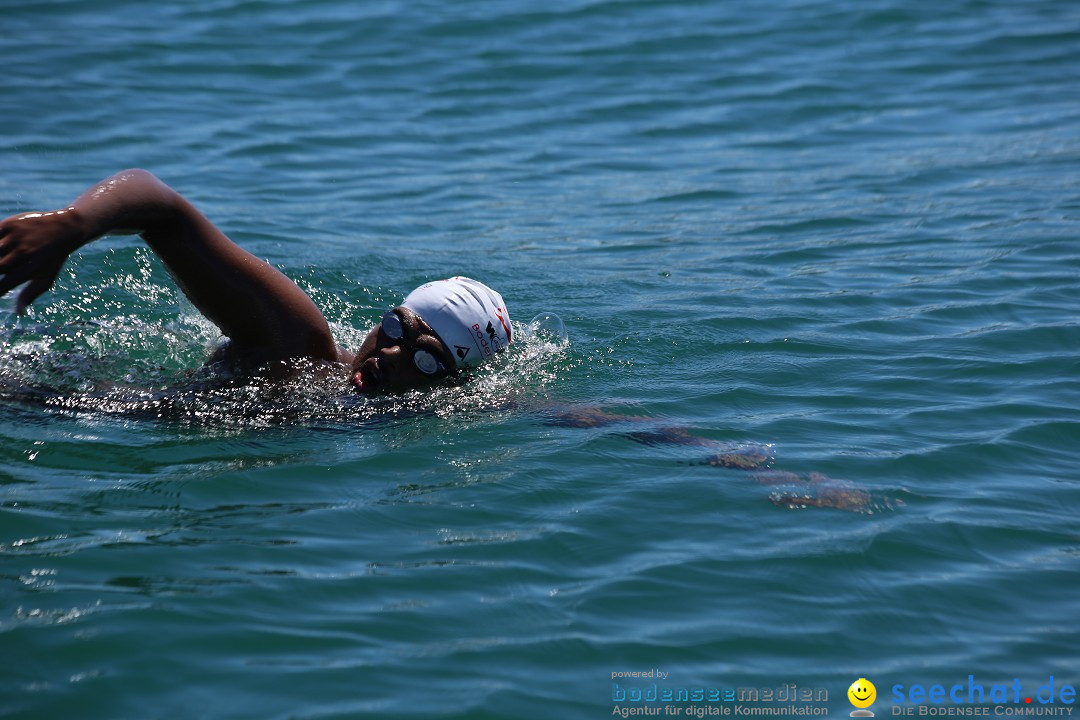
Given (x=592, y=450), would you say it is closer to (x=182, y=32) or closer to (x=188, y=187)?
(x=188, y=187)

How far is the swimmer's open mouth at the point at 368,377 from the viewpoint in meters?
5.95

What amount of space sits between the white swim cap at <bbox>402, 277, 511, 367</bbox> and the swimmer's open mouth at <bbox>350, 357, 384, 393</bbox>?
36 cm

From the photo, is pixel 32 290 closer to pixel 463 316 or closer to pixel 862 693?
pixel 463 316

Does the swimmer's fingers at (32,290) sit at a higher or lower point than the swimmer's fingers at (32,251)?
lower

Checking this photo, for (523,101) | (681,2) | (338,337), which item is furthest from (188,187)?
(681,2)

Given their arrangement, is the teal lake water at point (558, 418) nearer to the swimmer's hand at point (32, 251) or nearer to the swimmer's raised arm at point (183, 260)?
the swimmer's raised arm at point (183, 260)

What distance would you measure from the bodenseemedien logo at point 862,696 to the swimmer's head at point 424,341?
9.59 feet

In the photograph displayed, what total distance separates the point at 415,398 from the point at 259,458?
1.00 meters

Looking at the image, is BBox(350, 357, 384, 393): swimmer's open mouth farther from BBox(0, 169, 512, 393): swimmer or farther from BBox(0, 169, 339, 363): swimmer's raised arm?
BBox(0, 169, 339, 363): swimmer's raised arm

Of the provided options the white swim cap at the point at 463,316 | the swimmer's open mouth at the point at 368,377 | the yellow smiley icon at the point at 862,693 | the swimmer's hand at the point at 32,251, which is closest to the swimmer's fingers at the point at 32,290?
the swimmer's hand at the point at 32,251

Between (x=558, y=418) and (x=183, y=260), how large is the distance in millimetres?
1974

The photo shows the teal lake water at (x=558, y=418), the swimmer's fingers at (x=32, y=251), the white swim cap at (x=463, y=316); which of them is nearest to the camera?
the teal lake water at (x=558, y=418)

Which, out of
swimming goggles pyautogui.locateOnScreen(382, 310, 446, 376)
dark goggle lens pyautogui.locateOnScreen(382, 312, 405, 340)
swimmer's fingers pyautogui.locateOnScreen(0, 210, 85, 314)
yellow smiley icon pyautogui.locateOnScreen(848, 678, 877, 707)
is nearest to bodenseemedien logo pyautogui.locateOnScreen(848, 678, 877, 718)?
yellow smiley icon pyautogui.locateOnScreen(848, 678, 877, 707)

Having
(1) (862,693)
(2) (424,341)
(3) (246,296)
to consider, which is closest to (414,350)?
(2) (424,341)
